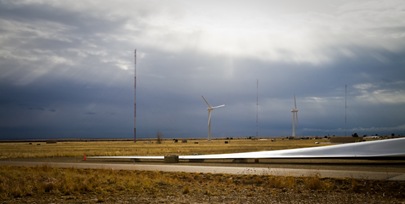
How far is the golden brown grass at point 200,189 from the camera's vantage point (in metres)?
17.8

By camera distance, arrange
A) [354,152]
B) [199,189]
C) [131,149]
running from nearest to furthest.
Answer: [199,189] < [354,152] < [131,149]

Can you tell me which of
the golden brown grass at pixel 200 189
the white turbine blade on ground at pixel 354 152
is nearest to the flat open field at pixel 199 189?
the golden brown grass at pixel 200 189

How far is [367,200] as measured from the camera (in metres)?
16.9

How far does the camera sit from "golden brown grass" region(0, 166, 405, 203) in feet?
58.5

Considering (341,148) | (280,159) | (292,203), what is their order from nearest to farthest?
1. (292,203)
2. (341,148)
3. (280,159)

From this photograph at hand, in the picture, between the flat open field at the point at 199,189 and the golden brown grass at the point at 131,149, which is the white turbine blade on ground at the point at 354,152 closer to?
the flat open field at the point at 199,189

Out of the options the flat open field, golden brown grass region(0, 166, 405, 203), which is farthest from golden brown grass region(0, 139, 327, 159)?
the flat open field

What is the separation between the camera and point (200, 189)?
20531 mm

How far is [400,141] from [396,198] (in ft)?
62.1

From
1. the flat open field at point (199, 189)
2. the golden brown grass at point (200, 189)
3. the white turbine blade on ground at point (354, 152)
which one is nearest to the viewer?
the flat open field at point (199, 189)

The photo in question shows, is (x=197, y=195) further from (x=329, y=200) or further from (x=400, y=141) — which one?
(x=400, y=141)

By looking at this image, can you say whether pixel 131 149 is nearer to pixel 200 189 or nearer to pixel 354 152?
pixel 354 152

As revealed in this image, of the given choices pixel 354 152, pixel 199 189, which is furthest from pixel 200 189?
pixel 354 152

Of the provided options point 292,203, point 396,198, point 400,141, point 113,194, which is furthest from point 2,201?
point 400,141
